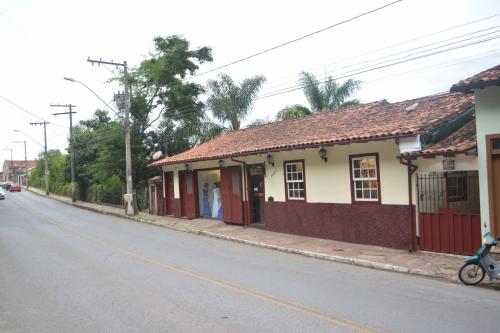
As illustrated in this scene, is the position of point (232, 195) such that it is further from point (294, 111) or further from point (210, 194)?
point (294, 111)

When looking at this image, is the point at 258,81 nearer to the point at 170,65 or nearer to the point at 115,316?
the point at 170,65

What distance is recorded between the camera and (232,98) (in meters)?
28.6

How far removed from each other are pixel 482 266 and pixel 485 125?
335 cm

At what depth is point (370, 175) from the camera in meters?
13.6

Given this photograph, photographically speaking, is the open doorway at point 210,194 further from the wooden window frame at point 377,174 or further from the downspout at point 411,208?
the downspout at point 411,208

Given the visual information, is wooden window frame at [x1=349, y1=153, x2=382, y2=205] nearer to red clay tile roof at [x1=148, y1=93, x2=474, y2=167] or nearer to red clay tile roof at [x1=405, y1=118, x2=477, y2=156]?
red clay tile roof at [x1=148, y1=93, x2=474, y2=167]

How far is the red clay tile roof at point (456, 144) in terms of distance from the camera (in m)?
10.9

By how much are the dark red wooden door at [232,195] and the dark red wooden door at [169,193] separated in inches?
234

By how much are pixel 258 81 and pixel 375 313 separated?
73.3ft

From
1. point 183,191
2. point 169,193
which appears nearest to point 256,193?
point 183,191

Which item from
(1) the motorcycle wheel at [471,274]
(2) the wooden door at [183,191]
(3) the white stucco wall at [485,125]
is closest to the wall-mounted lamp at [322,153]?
(3) the white stucco wall at [485,125]

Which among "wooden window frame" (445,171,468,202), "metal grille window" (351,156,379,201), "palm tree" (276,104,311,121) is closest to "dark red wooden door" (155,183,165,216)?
"palm tree" (276,104,311,121)

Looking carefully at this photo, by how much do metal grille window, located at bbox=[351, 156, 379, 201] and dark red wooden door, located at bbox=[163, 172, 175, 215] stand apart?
13537 millimetres

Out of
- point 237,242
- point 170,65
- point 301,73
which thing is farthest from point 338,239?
point 170,65
